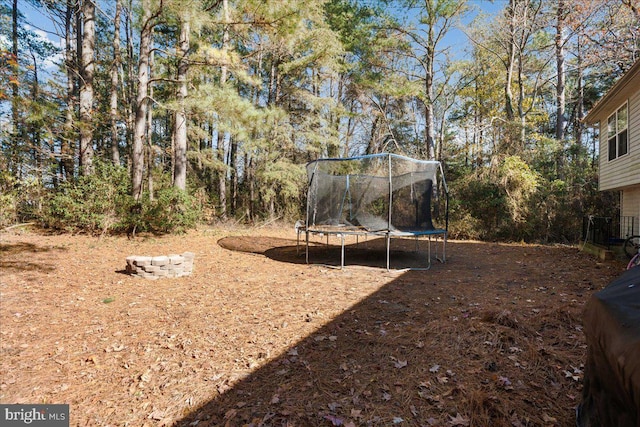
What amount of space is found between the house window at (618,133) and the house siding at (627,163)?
16cm

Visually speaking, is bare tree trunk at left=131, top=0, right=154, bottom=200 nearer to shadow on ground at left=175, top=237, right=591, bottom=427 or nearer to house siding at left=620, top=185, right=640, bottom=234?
shadow on ground at left=175, top=237, right=591, bottom=427

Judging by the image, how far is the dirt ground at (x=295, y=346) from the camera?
80.6 inches

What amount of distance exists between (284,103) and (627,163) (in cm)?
1125

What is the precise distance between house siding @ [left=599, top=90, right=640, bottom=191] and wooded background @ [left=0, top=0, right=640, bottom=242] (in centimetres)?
163

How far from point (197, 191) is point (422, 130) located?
515 inches

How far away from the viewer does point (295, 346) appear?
282 cm

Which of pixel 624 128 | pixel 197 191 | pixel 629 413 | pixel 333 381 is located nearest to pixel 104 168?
pixel 197 191

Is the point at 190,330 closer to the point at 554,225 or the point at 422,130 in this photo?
the point at 554,225

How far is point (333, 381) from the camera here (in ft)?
7.55

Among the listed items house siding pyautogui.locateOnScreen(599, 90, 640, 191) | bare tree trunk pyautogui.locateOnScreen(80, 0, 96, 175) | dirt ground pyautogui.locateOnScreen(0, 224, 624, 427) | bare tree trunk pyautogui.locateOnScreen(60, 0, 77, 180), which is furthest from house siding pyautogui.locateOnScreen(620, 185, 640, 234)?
bare tree trunk pyautogui.locateOnScreen(60, 0, 77, 180)

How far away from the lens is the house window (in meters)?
7.37

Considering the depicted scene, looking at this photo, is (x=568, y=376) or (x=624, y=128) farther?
(x=624, y=128)

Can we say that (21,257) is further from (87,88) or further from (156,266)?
(87,88)

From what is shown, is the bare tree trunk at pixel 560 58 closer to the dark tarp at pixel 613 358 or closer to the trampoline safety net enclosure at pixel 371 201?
the trampoline safety net enclosure at pixel 371 201
